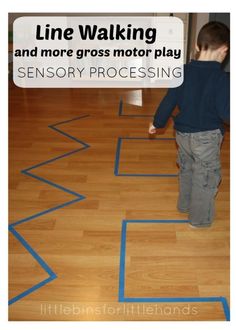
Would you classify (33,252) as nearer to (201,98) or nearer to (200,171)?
(200,171)

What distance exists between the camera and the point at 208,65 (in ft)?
9.48

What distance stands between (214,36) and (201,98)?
0.46 metres

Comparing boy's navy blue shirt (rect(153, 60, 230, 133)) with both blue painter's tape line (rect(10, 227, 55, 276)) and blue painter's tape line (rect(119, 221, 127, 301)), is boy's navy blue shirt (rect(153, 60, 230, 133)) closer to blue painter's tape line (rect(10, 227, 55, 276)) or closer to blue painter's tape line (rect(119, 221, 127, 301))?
blue painter's tape line (rect(119, 221, 127, 301))

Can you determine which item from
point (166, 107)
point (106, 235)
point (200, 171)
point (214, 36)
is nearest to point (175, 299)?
point (106, 235)

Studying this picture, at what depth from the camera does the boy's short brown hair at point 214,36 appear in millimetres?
2801

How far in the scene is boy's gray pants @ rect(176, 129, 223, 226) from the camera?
310cm

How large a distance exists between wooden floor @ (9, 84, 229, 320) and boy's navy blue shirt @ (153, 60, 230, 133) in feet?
3.29

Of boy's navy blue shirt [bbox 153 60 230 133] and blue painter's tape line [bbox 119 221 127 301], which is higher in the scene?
boy's navy blue shirt [bbox 153 60 230 133]

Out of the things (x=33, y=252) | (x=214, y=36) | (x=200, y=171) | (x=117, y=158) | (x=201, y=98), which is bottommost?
(x=117, y=158)

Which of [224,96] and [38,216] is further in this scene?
[38,216]

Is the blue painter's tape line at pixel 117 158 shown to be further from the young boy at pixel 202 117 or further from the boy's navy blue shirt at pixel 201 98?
the boy's navy blue shirt at pixel 201 98

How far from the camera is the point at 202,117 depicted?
2.99 metres

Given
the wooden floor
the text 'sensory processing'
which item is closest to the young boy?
the wooden floor

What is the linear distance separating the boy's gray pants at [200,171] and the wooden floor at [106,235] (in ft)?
0.65
